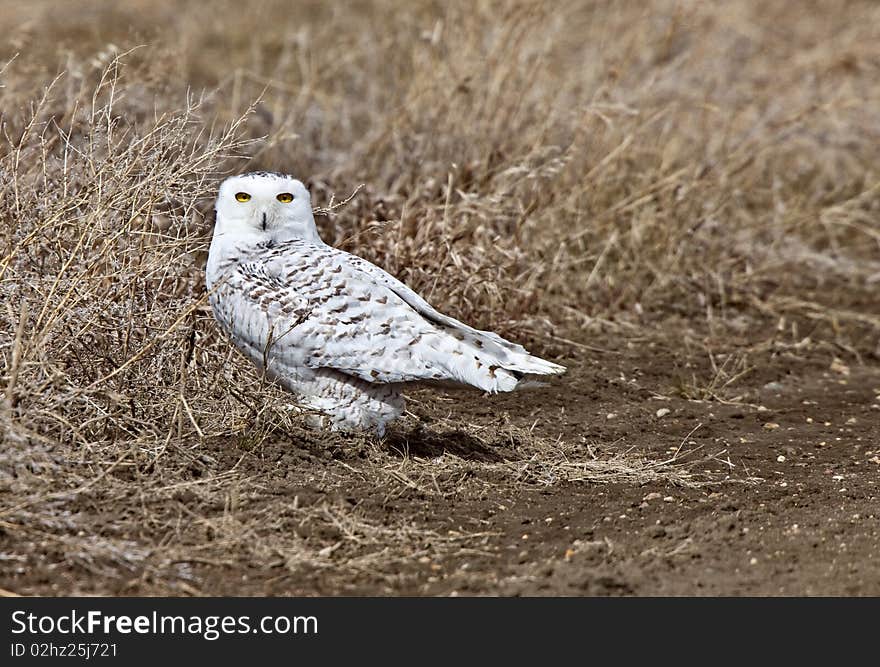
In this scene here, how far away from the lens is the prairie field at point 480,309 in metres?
3.62

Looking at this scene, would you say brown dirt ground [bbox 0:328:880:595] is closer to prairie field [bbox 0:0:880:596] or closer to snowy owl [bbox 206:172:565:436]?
prairie field [bbox 0:0:880:596]

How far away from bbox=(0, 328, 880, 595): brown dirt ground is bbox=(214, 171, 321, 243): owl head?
2.39 feet

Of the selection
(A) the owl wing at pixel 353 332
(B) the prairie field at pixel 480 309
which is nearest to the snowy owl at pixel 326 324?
(A) the owl wing at pixel 353 332

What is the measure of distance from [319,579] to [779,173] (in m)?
5.59

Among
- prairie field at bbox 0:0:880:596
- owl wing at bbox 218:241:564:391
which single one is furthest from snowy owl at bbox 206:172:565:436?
prairie field at bbox 0:0:880:596

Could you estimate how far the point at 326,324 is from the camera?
4164 mm

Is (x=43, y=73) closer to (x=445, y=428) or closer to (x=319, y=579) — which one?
(x=445, y=428)

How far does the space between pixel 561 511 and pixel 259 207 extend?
4.75ft

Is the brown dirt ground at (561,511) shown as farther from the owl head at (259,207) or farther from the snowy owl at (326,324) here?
the owl head at (259,207)

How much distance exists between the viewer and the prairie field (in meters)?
3.62

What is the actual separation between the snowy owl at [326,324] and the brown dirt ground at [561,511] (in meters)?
0.20
